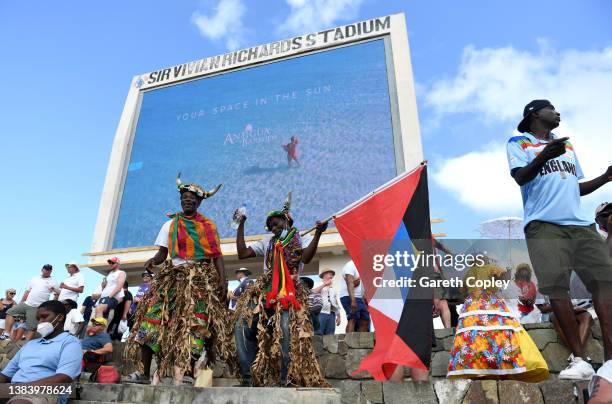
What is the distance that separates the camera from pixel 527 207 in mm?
4191

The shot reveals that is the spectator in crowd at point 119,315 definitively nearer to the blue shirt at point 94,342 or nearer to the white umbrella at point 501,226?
the blue shirt at point 94,342

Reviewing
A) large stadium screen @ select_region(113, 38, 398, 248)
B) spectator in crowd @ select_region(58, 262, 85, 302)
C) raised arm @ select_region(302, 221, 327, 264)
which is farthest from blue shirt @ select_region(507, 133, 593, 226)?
large stadium screen @ select_region(113, 38, 398, 248)

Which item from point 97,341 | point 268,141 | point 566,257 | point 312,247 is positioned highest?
point 268,141

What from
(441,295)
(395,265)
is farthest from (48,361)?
(441,295)

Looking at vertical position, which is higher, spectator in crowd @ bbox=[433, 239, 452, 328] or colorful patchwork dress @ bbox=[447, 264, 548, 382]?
spectator in crowd @ bbox=[433, 239, 452, 328]

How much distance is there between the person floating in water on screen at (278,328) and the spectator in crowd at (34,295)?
20.7 feet

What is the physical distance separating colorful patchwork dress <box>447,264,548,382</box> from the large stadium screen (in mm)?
10944

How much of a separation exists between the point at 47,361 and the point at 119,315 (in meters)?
4.19

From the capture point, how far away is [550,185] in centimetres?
404

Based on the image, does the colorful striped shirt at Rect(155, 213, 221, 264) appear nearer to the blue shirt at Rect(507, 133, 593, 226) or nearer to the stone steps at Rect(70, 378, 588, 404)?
the stone steps at Rect(70, 378, 588, 404)

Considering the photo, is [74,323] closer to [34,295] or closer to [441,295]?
[34,295]

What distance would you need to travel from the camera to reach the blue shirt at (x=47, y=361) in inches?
183

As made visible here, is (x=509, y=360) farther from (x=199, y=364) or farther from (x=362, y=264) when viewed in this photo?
(x=199, y=364)

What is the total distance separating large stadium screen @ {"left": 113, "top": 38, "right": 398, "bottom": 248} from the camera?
15.4 meters
